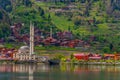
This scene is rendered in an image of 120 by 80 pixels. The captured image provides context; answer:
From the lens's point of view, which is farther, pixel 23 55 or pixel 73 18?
pixel 73 18

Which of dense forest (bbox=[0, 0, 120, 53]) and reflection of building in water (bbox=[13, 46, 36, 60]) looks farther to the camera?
dense forest (bbox=[0, 0, 120, 53])

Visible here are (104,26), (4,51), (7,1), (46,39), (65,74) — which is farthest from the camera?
(7,1)

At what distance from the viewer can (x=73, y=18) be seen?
162m

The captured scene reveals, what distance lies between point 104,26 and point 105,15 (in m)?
9.63

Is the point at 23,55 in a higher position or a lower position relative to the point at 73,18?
lower

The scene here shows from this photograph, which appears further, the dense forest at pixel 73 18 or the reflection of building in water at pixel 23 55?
the dense forest at pixel 73 18

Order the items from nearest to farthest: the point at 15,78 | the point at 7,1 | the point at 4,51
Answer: the point at 15,78
the point at 4,51
the point at 7,1

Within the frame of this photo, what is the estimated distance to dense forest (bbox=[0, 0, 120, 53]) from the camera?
484 feet

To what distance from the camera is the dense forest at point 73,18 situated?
147 m

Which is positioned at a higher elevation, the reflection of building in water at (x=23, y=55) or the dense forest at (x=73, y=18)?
the dense forest at (x=73, y=18)

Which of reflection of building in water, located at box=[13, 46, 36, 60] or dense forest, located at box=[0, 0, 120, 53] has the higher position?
dense forest, located at box=[0, 0, 120, 53]

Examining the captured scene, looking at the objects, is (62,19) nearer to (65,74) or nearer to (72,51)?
(72,51)

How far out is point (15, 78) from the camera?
82.8 meters

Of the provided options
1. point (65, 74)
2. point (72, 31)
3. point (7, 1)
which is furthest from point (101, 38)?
point (65, 74)
